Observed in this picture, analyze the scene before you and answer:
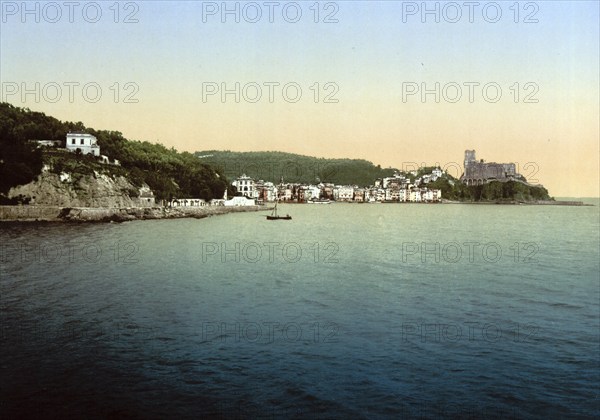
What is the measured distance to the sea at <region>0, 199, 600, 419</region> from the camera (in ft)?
58.2

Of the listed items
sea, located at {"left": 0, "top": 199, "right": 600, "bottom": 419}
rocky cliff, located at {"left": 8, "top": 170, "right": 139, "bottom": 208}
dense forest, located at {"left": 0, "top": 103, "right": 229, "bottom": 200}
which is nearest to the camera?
sea, located at {"left": 0, "top": 199, "right": 600, "bottom": 419}

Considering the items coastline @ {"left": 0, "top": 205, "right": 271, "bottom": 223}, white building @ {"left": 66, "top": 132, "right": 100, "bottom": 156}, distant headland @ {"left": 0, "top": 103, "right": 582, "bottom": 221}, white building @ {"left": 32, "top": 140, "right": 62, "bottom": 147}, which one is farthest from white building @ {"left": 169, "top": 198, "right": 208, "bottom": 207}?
white building @ {"left": 32, "top": 140, "right": 62, "bottom": 147}

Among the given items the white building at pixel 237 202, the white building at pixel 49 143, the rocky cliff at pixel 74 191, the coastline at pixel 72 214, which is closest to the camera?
the coastline at pixel 72 214

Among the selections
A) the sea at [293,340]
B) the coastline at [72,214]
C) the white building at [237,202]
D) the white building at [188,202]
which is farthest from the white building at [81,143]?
the sea at [293,340]

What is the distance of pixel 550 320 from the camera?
29.3 metres

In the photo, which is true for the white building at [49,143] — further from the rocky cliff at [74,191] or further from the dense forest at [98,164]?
the rocky cliff at [74,191]

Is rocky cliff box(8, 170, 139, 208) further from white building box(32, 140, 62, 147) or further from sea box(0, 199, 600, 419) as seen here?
sea box(0, 199, 600, 419)

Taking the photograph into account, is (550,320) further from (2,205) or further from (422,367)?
Answer: (2,205)

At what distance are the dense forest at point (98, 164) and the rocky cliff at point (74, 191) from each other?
181cm

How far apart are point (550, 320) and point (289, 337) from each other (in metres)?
15.1

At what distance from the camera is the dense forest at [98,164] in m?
106

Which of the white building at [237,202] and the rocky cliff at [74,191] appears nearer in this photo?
the rocky cliff at [74,191]

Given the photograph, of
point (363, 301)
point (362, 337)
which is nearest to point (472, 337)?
point (362, 337)

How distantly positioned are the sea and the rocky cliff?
2341 inches
